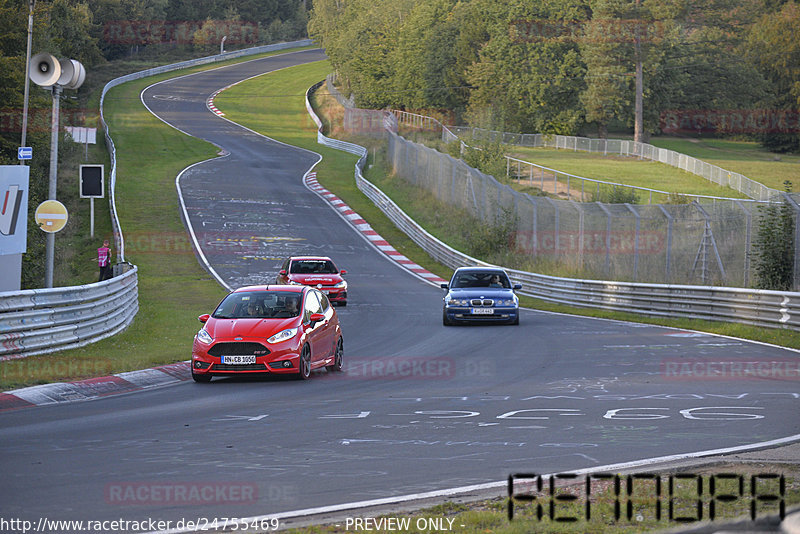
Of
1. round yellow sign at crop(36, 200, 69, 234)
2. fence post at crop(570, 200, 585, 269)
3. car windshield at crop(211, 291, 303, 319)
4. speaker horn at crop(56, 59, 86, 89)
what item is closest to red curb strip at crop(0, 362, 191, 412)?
car windshield at crop(211, 291, 303, 319)

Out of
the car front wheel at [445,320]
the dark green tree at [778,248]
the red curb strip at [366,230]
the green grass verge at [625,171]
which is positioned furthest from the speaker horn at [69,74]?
the green grass verge at [625,171]

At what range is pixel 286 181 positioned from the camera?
65.3m

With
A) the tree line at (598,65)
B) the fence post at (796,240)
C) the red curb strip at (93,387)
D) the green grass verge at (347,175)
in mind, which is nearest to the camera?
the red curb strip at (93,387)

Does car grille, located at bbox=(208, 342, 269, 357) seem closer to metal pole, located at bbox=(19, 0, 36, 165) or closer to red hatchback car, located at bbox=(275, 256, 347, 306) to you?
metal pole, located at bbox=(19, 0, 36, 165)

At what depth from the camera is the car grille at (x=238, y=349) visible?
15500 millimetres

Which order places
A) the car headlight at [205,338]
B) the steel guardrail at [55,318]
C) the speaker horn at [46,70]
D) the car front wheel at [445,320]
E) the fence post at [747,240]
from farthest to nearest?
the fence post at [747,240] → the car front wheel at [445,320] → the speaker horn at [46,70] → the steel guardrail at [55,318] → the car headlight at [205,338]

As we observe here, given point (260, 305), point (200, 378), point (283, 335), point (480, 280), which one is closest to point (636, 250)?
point (480, 280)

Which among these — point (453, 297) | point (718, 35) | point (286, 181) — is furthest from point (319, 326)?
point (718, 35)

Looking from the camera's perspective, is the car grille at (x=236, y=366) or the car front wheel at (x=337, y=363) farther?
the car front wheel at (x=337, y=363)

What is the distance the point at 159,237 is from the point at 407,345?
28349mm

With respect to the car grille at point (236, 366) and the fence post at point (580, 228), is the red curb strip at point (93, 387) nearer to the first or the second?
the car grille at point (236, 366)

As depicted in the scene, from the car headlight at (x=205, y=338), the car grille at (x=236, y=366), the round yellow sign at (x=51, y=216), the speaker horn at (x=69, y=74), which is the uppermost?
the speaker horn at (x=69, y=74)

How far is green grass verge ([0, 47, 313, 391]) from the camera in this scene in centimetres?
1623

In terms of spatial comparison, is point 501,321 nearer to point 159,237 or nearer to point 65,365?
point 65,365
